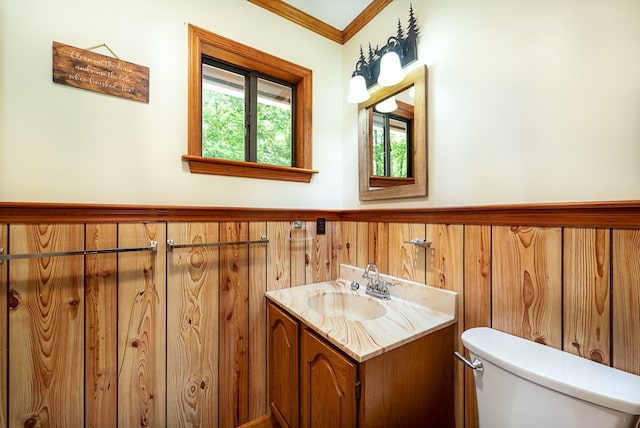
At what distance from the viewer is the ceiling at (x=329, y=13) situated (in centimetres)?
153

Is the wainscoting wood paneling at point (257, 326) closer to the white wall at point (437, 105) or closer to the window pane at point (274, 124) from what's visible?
the white wall at point (437, 105)

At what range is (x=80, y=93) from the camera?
107 centimetres

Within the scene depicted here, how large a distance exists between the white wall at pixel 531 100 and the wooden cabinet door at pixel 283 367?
0.93 m

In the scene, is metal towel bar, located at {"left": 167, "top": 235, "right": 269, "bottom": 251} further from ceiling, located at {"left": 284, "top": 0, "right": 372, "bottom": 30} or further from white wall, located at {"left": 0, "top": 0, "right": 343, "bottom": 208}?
ceiling, located at {"left": 284, "top": 0, "right": 372, "bottom": 30}

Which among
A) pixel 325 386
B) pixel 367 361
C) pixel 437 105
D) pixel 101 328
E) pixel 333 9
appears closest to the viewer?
pixel 367 361

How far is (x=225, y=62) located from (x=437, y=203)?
1422 millimetres

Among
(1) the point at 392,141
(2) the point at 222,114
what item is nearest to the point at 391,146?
(1) the point at 392,141

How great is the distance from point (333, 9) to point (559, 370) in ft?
6.64

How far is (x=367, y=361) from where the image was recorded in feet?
2.77

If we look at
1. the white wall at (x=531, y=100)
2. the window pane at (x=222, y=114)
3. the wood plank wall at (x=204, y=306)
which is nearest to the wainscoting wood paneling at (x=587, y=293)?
the wood plank wall at (x=204, y=306)

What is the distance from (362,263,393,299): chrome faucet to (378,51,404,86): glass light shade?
98 cm

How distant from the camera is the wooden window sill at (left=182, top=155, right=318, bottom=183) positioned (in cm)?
130

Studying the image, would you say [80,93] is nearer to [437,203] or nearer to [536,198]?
[437,203]

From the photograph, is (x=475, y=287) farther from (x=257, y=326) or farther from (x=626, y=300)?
(x=257, y=326)
